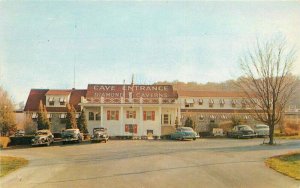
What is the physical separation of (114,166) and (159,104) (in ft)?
96.6

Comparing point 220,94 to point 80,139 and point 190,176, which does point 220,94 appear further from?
point 190,176

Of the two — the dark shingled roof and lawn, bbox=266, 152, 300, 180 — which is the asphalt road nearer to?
lawn, bbox=266, 152, 300, 180

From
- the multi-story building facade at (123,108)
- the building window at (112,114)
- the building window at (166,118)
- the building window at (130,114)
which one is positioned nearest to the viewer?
the multi-story building facade at (123,108)

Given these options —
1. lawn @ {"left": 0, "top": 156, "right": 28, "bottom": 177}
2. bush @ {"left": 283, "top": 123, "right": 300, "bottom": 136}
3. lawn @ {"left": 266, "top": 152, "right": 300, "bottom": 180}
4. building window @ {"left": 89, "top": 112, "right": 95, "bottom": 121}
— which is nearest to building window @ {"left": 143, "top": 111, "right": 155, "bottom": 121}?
building window @ {"left": 89, "top": 112, "right": 95, "bottom": 121}

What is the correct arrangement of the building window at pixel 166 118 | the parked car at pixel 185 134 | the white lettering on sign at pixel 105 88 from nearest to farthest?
the parked car at pixel 185 134
the building window at pixel 166 118
the white lettering on sign at pixel 105 88

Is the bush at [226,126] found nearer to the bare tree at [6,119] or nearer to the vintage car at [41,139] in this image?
the vintage car at [41,139]

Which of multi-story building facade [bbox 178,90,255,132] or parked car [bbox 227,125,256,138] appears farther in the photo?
multi-story building facade [bbox 178,90,255,132]

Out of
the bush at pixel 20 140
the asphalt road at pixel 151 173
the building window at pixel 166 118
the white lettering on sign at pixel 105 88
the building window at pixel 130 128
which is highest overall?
the white lettering on sign at pixel 105 88

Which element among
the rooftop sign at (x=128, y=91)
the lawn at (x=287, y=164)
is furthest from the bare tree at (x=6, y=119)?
the lawn at (x=287, y=164)

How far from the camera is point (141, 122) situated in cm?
4984

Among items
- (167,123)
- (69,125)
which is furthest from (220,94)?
(69,125)

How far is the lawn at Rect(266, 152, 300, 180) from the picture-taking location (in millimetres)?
17281

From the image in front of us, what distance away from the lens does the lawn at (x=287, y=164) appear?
56.7ft

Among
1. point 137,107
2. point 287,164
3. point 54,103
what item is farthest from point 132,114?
point 287,164
